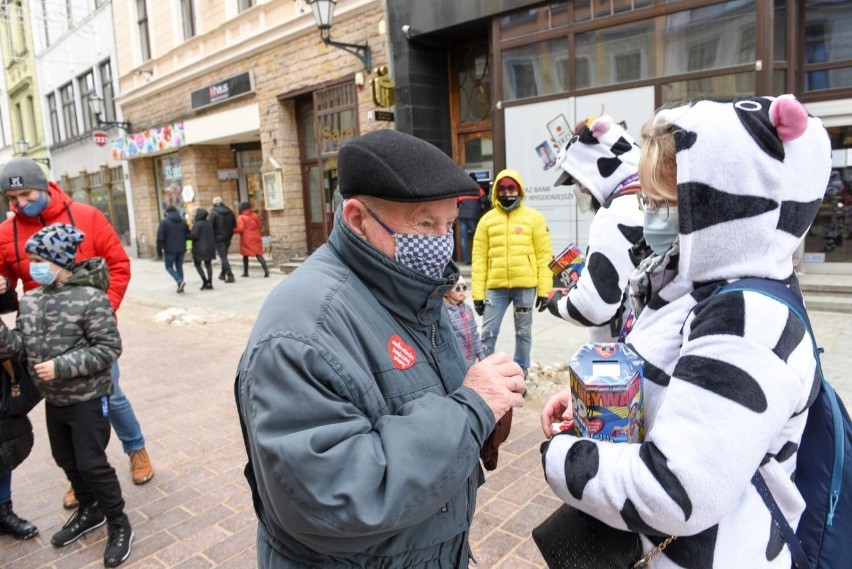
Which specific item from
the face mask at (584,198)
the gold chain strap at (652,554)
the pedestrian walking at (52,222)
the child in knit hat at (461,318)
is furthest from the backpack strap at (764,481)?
the pedestrian walking at (52,222)

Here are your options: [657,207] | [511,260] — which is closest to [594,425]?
[657,207]

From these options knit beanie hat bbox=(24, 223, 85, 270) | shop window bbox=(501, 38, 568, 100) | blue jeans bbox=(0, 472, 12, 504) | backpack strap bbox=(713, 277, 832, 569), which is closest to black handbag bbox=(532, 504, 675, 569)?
backpack strap bbox=(713, 277, 832, 569)

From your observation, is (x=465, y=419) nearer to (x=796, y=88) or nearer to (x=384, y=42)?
(x=796, y=88)

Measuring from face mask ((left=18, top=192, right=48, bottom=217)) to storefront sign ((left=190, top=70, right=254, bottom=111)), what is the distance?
11.7 metres

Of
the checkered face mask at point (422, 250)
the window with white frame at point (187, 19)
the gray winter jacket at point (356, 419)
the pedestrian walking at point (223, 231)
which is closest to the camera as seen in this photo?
the gray winter jacket at point (356, 419)

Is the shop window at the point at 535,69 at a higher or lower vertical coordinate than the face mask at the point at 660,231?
higher

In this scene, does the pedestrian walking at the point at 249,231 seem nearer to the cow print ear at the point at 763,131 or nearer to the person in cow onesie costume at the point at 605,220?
the person in cow onesie costume at the point at 605,220

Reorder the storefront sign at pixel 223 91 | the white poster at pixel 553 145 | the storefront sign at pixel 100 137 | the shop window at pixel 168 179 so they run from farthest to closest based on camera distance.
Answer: the storefront sign at pixel 100 137
the shop window at pixel 168 179
the storefront sign at pixel 223 91
the white poster at pixel 553 145

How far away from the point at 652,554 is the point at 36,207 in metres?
3.67

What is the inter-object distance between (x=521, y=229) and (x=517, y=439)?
6.13ft

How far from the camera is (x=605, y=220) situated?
295 cm

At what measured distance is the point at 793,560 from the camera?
1294 mm

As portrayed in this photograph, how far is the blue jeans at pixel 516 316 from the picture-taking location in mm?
5230

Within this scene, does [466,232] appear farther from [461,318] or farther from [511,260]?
[461,318]
